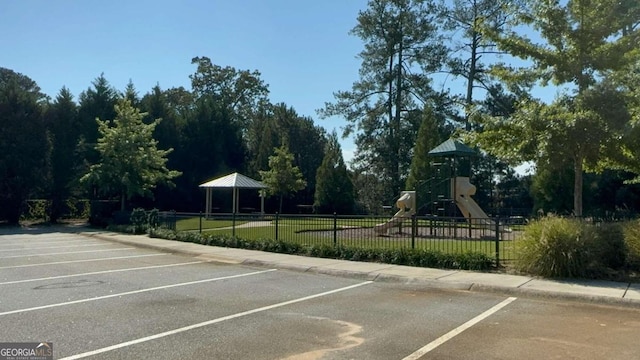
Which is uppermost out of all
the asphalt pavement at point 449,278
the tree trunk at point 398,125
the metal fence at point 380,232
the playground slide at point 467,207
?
the tree trunk at point 398,125

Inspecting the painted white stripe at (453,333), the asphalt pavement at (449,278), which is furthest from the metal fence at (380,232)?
the painted white stripe at (453,333)

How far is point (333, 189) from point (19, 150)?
2107 centimetres

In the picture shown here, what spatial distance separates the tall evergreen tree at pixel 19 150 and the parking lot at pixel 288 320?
85.9 feet

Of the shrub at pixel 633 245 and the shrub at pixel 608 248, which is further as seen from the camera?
the shrub at pixel 608 248

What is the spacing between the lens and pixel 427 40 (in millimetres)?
44719

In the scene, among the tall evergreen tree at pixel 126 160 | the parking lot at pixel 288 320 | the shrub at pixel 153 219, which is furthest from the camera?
the tall evergreen tree at pixel 126 160

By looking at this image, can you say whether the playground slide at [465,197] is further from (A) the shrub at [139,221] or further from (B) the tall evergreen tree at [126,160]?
(B) the tall evergreen tree at [126,160]

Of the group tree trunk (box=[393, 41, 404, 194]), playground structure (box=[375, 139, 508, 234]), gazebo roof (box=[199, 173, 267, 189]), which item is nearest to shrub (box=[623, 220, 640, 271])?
playground structure (box=[375, 139, 508, 234])

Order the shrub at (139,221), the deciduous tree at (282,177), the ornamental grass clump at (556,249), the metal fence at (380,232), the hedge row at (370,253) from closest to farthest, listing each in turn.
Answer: the ornamental grass clump at (556,249)
the hedge row at (370,253)
the metal fence at (380,232)
the shrub at (139,221)
the deciduous tree at (282,177)

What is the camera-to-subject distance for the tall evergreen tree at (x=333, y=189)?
128 feet

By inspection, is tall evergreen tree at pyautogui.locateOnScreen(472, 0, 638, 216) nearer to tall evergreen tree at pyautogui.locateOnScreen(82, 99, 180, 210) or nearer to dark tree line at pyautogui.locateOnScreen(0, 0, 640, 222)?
dark tree line at pyautogui.locateOnScreen(0, 0, 640, 222)

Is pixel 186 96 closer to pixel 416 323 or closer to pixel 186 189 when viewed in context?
pixel 186 189

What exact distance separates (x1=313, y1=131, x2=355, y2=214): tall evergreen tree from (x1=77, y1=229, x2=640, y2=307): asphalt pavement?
2174 cm

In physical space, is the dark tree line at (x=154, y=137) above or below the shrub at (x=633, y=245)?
above
